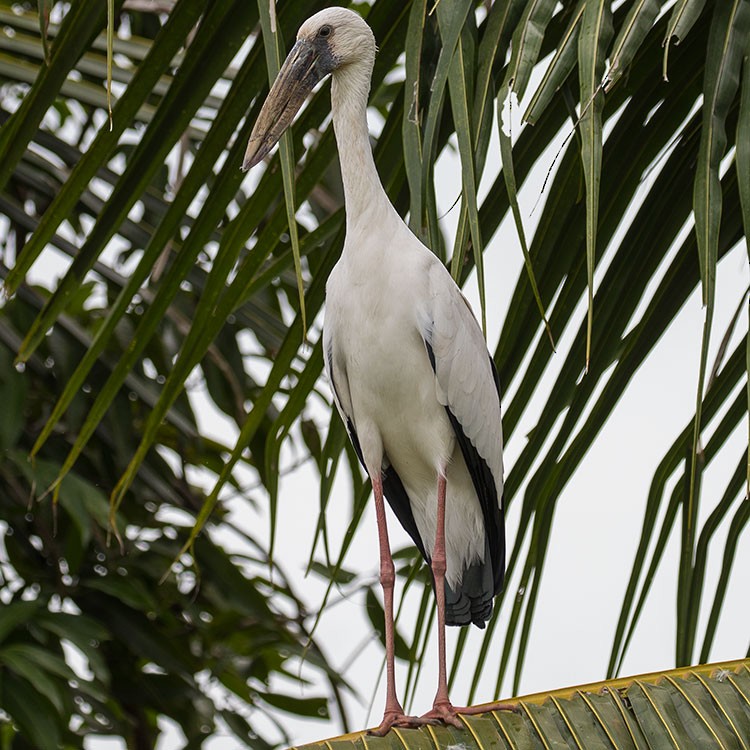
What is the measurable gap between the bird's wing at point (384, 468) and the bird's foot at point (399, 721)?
0.37 metres

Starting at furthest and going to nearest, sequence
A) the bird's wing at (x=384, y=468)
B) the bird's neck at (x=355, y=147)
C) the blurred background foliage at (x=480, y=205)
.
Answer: the bird's wing at (x=384, y=468) < the bird's neck at (x=355, y=147) < the blurred background foliage at (x=480, y=205)

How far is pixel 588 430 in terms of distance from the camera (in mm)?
1959

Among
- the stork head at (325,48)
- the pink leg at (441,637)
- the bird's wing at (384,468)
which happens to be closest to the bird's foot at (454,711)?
the pink leg at (441,637)

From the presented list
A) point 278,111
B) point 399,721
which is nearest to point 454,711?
point 399,721

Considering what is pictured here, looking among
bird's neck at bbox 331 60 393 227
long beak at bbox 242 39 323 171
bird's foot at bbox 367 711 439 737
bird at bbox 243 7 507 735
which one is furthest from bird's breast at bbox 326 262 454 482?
bird's foot at bbox 367 711 439 737

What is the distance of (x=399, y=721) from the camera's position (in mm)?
2143

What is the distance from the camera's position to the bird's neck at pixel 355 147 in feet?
7.45

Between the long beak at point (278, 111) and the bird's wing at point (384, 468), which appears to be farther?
the bird's wing at point (384, 468)

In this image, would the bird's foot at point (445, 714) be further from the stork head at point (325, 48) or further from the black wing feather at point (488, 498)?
the stork head at point (325, 48)

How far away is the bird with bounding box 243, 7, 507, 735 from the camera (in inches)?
90.6

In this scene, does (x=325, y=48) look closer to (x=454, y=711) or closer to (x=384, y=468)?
(x=384, y=468)

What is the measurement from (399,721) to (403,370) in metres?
0.63

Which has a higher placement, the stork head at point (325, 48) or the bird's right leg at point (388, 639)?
the stork head at point (325, 48)

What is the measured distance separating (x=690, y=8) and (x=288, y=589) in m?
2.62
